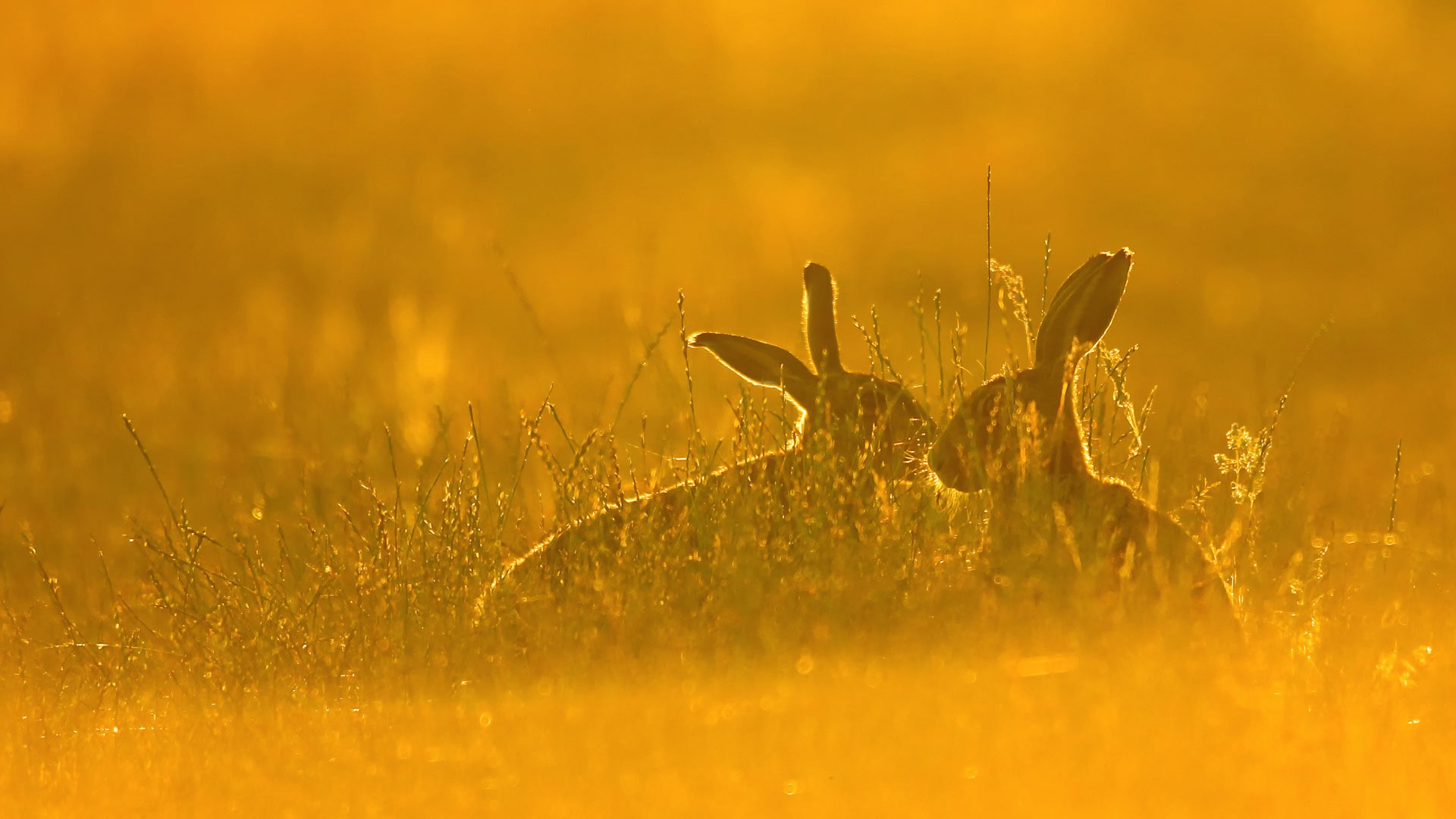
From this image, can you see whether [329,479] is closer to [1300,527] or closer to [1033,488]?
[1033,488]

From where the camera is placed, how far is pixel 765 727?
3057 mm

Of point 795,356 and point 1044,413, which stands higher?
point 795,356

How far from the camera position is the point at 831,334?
4.50m

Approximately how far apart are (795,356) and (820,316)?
13cm

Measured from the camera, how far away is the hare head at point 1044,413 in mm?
4156

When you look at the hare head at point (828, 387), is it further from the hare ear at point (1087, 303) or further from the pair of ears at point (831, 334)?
the hare ear at point (1087, 303)

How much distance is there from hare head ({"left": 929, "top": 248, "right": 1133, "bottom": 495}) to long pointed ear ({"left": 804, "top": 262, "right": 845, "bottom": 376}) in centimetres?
39

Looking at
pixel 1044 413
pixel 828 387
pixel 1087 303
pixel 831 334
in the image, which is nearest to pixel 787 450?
pixel 828 387

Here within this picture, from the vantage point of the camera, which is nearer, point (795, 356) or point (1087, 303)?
point (1087, 303)

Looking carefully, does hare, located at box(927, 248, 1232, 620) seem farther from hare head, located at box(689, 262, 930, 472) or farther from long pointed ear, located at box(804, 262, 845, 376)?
long pointed ear, located at box(804, 262, 845, 376)

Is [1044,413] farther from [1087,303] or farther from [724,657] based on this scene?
[724,657]

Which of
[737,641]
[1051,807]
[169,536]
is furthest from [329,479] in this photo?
[1051,807]

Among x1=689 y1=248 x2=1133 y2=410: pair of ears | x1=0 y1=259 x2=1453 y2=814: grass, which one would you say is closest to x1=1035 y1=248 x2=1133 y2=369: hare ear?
x1=689 y1=248 x2=1133 y2=410: pair of ears

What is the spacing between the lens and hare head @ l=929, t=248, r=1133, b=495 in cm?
416
